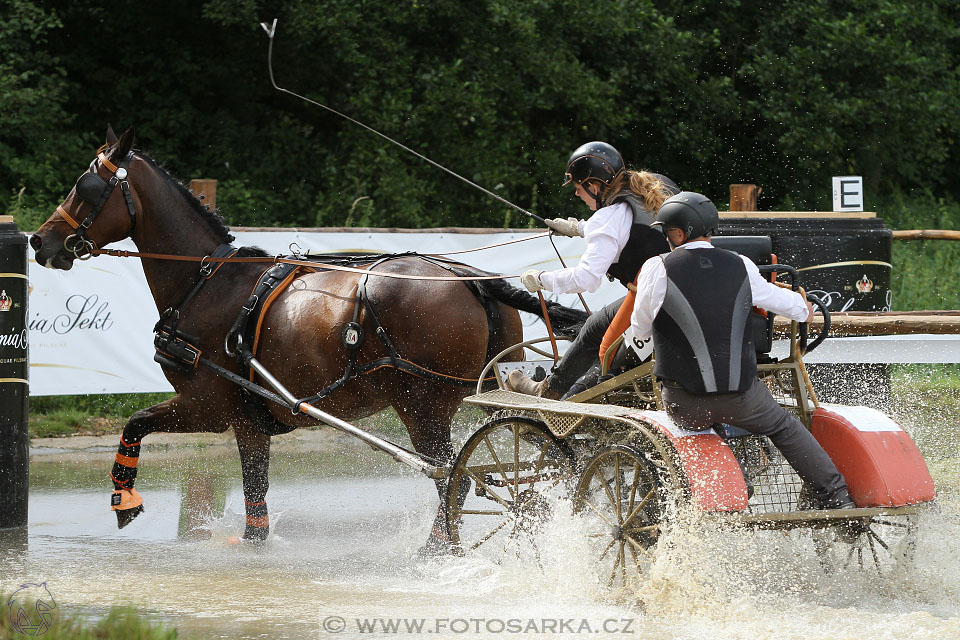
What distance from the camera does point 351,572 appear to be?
5871 mm

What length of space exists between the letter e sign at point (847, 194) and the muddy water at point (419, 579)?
3.07m

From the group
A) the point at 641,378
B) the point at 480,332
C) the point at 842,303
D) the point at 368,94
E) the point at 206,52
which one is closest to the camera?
the point at 641,378

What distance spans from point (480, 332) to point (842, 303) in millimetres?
4454

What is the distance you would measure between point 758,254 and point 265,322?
2755 mm

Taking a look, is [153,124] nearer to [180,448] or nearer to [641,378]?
[180,448]

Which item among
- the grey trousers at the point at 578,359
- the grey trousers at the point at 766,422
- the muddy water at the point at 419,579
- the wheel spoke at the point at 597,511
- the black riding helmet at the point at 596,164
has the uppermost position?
the black riding helmet at the point at 596,164

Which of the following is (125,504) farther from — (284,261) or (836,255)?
(836,255)

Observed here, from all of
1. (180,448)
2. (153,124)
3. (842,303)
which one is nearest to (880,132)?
(842,303)

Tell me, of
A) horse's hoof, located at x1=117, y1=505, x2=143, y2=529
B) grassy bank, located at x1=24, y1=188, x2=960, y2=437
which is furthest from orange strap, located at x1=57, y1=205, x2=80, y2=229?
grassy bank, located at x1=24, y1=188, x2=960, y2=437

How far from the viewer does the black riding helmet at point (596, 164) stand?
5.56m

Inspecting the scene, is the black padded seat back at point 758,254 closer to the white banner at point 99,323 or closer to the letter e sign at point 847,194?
the white banner at point 99,323

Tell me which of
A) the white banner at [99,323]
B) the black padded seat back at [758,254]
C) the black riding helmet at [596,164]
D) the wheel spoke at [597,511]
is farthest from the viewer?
the white banner at [99,323]

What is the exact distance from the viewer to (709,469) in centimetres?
462

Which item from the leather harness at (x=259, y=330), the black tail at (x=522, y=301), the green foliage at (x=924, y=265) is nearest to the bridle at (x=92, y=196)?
the leather harness at (x=259, y=330)
